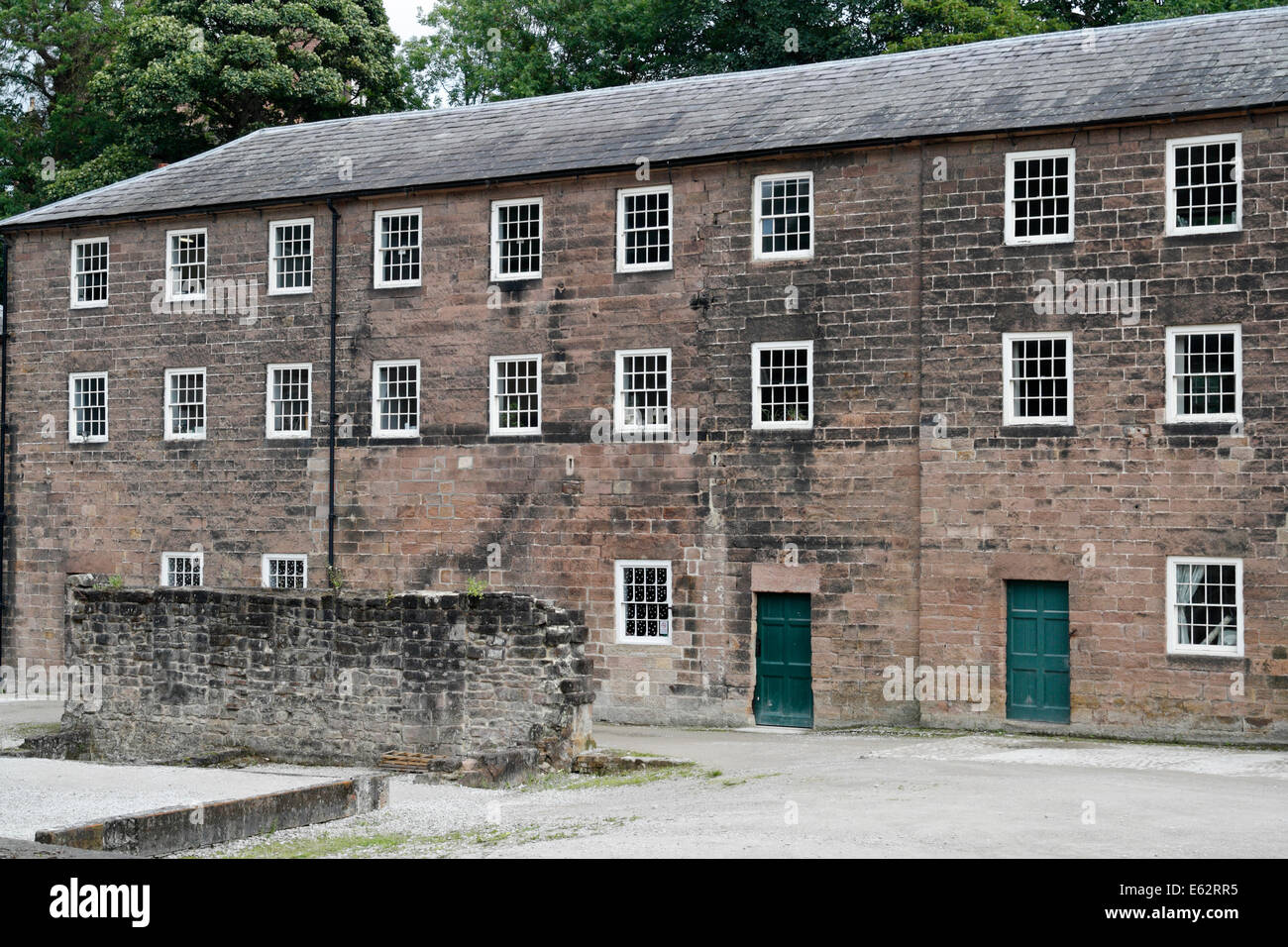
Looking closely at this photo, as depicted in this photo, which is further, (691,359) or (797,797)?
(691,359)

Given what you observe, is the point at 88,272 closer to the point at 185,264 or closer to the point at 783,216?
the point at 185,264

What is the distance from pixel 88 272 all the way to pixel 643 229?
1262cm

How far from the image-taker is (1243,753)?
20812mm

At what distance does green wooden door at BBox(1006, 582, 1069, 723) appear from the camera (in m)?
23.2

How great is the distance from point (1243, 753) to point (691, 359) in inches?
416

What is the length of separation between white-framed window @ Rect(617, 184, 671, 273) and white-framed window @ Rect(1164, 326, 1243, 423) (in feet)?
27.8

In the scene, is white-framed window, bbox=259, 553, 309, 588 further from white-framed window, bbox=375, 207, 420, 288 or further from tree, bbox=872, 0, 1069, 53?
tree, bbox=872, 0, 1069, 53

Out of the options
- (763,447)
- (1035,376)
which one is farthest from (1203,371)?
(763,447)

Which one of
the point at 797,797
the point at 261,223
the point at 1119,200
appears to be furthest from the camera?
the point at 261,223

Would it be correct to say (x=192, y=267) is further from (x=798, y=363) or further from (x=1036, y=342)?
(x=1036, y=342)

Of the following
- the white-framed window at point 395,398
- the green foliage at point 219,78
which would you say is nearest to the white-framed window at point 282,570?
the white-framed window at point 395,398

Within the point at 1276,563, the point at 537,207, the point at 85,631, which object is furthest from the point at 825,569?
the point at 85,631

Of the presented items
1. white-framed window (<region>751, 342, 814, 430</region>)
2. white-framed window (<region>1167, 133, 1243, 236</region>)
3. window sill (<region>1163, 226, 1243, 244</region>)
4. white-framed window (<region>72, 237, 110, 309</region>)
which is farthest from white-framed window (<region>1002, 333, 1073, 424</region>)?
white-framed window (<region>72, 237, 110, 309</region>)

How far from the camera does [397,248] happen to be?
2884 centimetres
